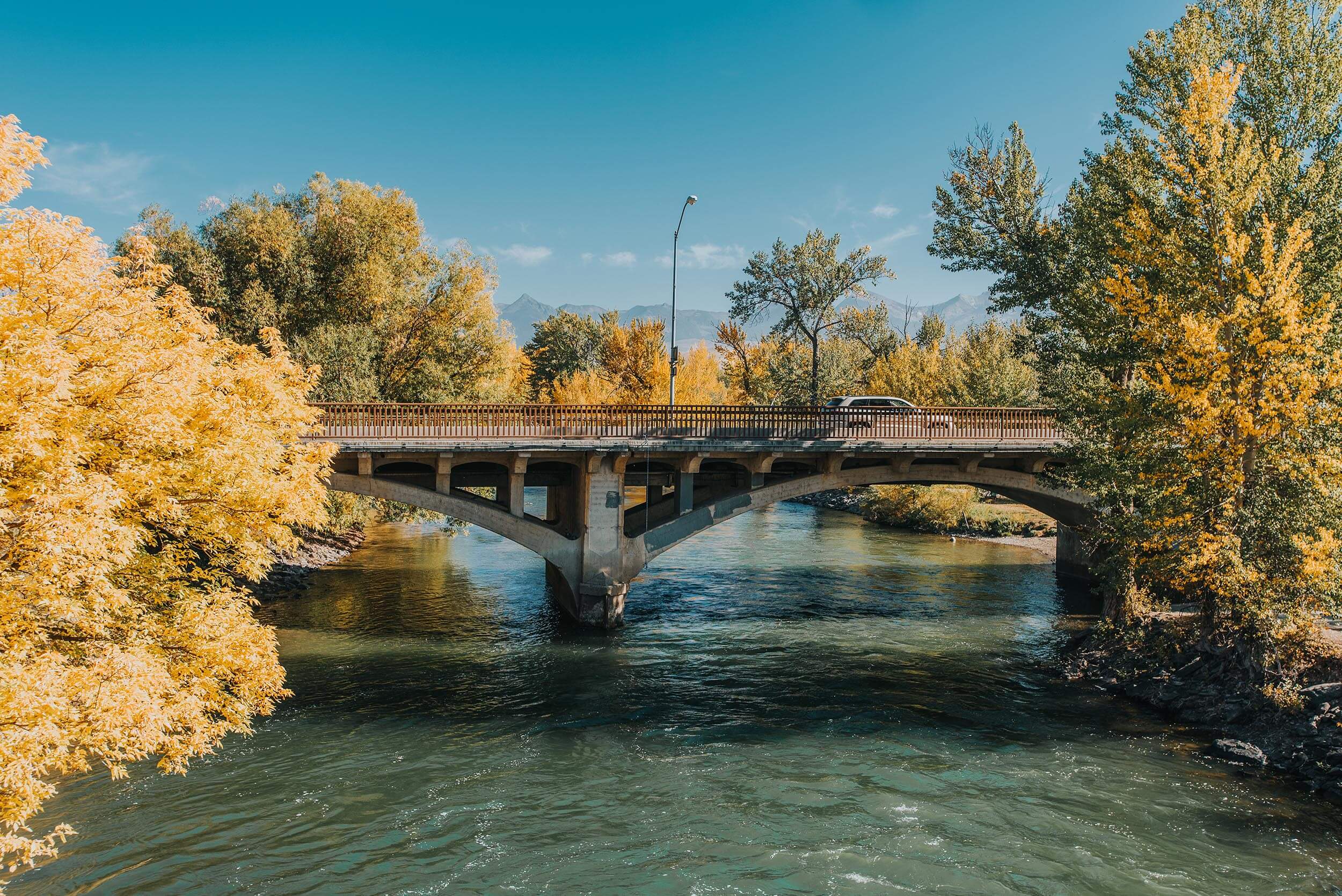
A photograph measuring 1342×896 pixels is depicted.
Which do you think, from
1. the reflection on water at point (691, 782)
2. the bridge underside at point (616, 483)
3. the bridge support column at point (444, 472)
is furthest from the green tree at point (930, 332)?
the bridge support column at point (444, 472)

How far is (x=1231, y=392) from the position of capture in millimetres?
19500

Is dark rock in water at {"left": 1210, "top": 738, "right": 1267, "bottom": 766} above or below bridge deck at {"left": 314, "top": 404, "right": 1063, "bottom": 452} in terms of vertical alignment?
below

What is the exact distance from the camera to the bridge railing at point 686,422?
2619 centimetres

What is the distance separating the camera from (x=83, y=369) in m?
11.1

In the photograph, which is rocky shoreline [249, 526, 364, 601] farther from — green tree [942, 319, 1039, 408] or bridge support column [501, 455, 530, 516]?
green tree [942, 319, 1039, 408]

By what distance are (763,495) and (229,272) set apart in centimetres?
2506

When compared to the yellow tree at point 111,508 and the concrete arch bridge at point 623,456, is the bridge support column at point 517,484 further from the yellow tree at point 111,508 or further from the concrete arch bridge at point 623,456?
the yellow tree at point 111,508

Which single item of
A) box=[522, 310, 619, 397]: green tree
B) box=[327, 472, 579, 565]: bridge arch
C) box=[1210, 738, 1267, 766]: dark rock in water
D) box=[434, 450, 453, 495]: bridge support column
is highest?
Answer: box=[522, 310, 619, 397]: green tree

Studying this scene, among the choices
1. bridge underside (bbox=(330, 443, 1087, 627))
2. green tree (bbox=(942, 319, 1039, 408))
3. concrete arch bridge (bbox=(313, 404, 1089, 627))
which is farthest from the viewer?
green tree (bbox=(942, 319, 1039, 408))

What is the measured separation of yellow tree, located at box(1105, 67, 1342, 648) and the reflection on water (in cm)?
426

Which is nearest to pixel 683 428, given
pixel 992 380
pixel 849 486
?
pixel 849 486

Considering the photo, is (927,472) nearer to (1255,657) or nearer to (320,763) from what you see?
(1255,657)

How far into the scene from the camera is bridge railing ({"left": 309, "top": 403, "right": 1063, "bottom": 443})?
85.9 feet

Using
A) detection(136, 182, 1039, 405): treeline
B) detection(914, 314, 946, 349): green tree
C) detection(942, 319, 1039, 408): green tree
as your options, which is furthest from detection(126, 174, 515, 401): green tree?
detection(914, 314, 946, 349): green tree
